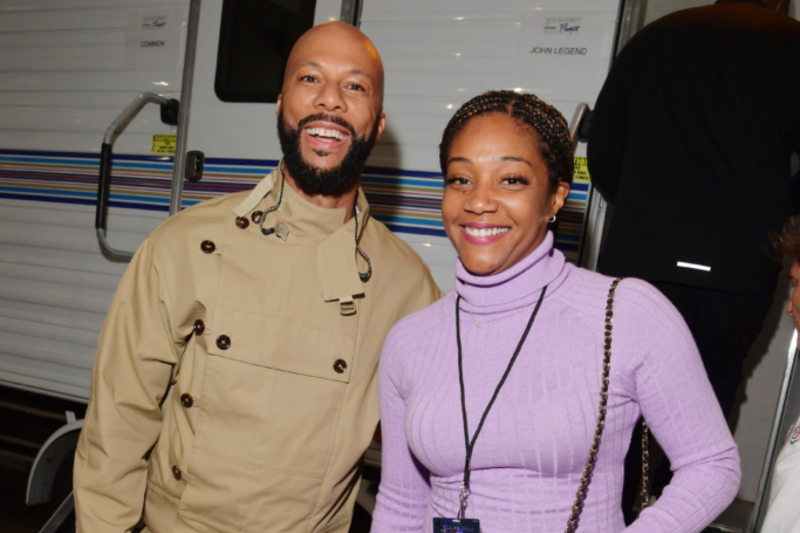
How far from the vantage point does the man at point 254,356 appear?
1946 millimetres

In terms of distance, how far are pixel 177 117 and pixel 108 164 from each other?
0.41m

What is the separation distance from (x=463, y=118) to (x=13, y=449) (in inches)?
163

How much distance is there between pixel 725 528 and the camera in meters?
2.57

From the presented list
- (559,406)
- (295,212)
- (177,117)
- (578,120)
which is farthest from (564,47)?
(177,117)

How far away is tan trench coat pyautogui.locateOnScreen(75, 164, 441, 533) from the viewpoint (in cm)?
194

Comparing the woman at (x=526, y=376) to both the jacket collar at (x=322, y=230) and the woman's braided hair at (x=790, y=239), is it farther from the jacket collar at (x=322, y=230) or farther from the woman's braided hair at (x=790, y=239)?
the woman's braided hair at (x=790, y=239)

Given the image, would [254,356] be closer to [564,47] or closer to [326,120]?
[326,120]

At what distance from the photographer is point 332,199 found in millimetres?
2148

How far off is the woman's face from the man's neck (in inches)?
22.8

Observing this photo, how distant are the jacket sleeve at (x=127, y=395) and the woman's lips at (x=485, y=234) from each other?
899 millimetres

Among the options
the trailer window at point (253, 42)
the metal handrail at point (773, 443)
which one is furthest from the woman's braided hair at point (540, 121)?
the trailer window at point (253, 42)

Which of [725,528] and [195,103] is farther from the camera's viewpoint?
[195,103]

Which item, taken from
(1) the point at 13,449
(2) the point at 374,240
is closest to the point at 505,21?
(2) the point at 374,240

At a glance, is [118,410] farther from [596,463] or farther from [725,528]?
[725,528]
